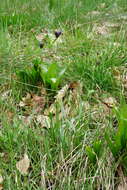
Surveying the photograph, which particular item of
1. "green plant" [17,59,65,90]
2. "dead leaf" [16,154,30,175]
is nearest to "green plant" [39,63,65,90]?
"green plant" [17,59,65,90]

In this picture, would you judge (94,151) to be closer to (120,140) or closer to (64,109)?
(120,140)

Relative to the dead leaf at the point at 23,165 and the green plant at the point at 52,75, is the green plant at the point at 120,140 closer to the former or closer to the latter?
the dead leaf at the point at 23,165

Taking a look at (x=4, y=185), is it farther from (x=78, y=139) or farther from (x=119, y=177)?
(x=119, y=177)

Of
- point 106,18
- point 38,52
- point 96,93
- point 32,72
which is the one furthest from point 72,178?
point 106,18

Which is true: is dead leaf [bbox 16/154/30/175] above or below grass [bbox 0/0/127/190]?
below

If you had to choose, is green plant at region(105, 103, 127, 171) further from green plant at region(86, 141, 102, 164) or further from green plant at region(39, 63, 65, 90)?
green plant at region(39, 63, 65, 90)

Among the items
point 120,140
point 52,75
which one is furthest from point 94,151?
point 52,75

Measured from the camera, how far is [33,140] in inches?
50.8

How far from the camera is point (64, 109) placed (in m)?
1.50

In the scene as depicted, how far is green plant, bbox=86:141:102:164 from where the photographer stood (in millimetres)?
1153

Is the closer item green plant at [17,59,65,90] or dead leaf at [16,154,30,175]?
dead leaf at [16,154,30,175]

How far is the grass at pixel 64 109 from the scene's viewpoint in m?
1.16

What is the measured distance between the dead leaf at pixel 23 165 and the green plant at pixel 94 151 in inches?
11.1

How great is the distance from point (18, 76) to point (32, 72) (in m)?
0.12
